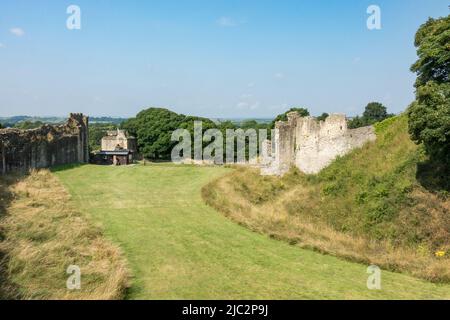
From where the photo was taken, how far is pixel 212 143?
222ft

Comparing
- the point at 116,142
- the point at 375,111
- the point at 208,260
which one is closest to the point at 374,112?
the point at 375,111

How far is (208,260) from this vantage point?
11.3 metres

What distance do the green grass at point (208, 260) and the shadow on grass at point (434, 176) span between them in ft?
24.3

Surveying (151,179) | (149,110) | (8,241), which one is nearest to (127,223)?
(8,241)

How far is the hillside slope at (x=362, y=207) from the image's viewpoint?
46.0 ft

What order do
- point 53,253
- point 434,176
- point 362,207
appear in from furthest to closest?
1. point 362,207
2. point 434,176
3. point 53,253

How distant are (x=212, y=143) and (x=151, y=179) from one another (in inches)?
1735

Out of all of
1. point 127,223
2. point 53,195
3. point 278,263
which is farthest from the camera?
point 53,195

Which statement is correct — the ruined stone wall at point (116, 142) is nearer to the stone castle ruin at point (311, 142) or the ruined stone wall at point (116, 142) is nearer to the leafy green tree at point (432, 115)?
the stone castle ruin at point (311, 142)

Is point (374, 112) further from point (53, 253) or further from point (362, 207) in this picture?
point (53, 253)

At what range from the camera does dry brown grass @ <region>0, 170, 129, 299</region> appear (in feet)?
27.3

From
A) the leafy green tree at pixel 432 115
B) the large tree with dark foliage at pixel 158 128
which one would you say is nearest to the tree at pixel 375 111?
the large tree with dark foliage at pixel 158 128

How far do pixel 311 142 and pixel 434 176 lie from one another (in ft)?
40.6
